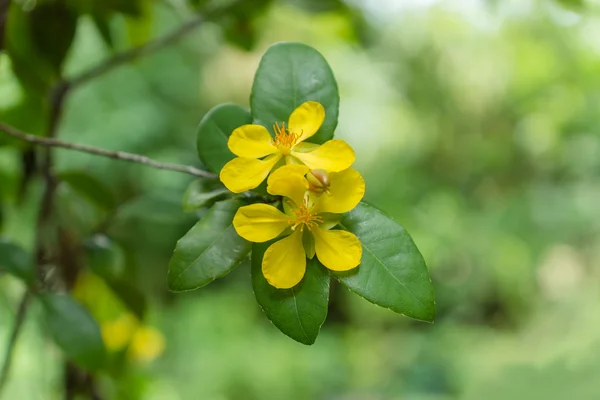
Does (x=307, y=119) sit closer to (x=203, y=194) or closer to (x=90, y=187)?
(x=203, y=194)

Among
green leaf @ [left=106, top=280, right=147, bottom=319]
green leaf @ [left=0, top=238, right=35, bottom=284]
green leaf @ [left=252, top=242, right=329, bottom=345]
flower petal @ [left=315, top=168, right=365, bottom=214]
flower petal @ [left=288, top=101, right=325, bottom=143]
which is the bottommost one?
green leaf @ [left=106, top=280, right=147, bottom=319]

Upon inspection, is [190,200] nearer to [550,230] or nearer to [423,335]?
[423,335]

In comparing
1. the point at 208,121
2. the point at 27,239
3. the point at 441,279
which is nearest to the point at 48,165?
the point at 208,121

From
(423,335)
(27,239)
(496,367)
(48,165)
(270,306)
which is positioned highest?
(270,306)

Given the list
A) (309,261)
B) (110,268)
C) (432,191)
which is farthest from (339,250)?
(432,191)

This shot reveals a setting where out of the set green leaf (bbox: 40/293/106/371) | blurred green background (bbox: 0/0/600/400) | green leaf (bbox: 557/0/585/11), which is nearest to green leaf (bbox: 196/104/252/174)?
green leaf (bbox: 40/293/106/371)

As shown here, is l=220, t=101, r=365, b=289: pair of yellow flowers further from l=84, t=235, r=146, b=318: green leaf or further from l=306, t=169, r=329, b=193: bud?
l=84, t=235, r=146, b=318: green leaf
